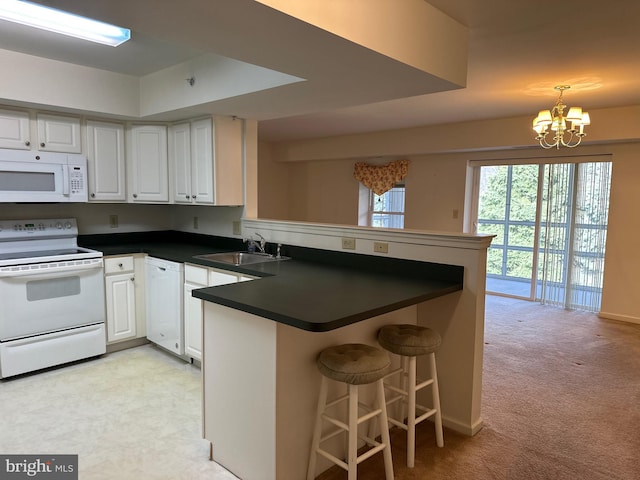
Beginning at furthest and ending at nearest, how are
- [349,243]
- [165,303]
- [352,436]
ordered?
[165,303], [349,243], [352,436]

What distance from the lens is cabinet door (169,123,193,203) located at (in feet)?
12.4

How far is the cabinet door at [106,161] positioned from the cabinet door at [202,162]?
2.32ft

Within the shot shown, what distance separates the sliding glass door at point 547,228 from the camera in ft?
16.9

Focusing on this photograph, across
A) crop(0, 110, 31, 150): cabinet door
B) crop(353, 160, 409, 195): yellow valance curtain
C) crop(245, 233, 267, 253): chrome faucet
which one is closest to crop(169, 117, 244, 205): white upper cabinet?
crop(245, 233, 267, 253): chrome faucet

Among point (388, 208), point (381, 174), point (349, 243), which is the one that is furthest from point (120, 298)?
point (388, 208)

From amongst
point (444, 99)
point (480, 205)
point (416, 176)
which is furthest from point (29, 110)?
point (480, 205)

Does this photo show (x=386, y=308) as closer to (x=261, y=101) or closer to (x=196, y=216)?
(x=261, y=101)

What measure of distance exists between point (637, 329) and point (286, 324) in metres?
4.51

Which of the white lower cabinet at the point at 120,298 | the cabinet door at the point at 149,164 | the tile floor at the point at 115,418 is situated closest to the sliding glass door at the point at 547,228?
the cabinet door at the point at 149,164

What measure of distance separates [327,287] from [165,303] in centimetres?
185

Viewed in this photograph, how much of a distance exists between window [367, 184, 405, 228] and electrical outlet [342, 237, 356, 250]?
395cm

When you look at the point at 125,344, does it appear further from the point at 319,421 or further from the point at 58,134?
the point at 319,421

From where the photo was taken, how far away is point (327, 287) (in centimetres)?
234

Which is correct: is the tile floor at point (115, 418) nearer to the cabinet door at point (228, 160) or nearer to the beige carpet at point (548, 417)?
the beige carpet at point (548, 417)
